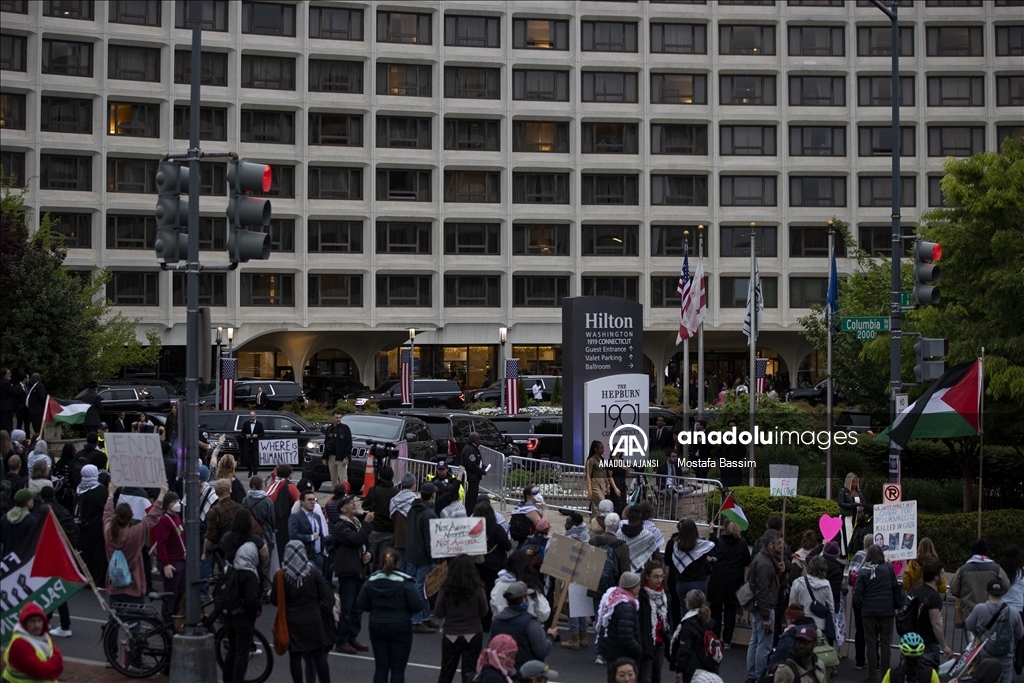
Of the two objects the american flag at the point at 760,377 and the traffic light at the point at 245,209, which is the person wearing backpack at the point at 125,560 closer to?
the traffic light at the point at 245,209

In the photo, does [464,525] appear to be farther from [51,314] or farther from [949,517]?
[51,314]

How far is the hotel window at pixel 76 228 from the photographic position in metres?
57.1

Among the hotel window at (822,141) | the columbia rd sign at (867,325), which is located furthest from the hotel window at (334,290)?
the columbia rd sign at (867,325)

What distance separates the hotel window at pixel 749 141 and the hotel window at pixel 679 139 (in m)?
1.21

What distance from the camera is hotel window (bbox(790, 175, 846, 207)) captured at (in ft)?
212

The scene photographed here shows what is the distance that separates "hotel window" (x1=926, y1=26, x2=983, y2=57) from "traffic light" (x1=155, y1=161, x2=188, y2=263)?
6002cm

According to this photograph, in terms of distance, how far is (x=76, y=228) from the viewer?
57.5 metres

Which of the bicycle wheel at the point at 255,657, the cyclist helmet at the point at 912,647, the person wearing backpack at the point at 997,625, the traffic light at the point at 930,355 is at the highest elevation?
the traffic light at the point at 930,355

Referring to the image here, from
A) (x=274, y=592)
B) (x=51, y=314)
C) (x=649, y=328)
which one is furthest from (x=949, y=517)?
(x=649, y=328)

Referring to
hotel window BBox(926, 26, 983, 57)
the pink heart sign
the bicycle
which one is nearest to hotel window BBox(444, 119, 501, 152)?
hotel window BBox(926, 26, 983, 57)

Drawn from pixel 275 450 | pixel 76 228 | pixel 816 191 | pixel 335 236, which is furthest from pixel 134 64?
pixel 275 450

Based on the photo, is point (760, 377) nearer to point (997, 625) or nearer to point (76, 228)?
point (997, 625)

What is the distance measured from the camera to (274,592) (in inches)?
468

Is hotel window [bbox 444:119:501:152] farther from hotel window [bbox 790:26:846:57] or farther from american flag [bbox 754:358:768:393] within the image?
american flag [bbox 754:358:768:393]
